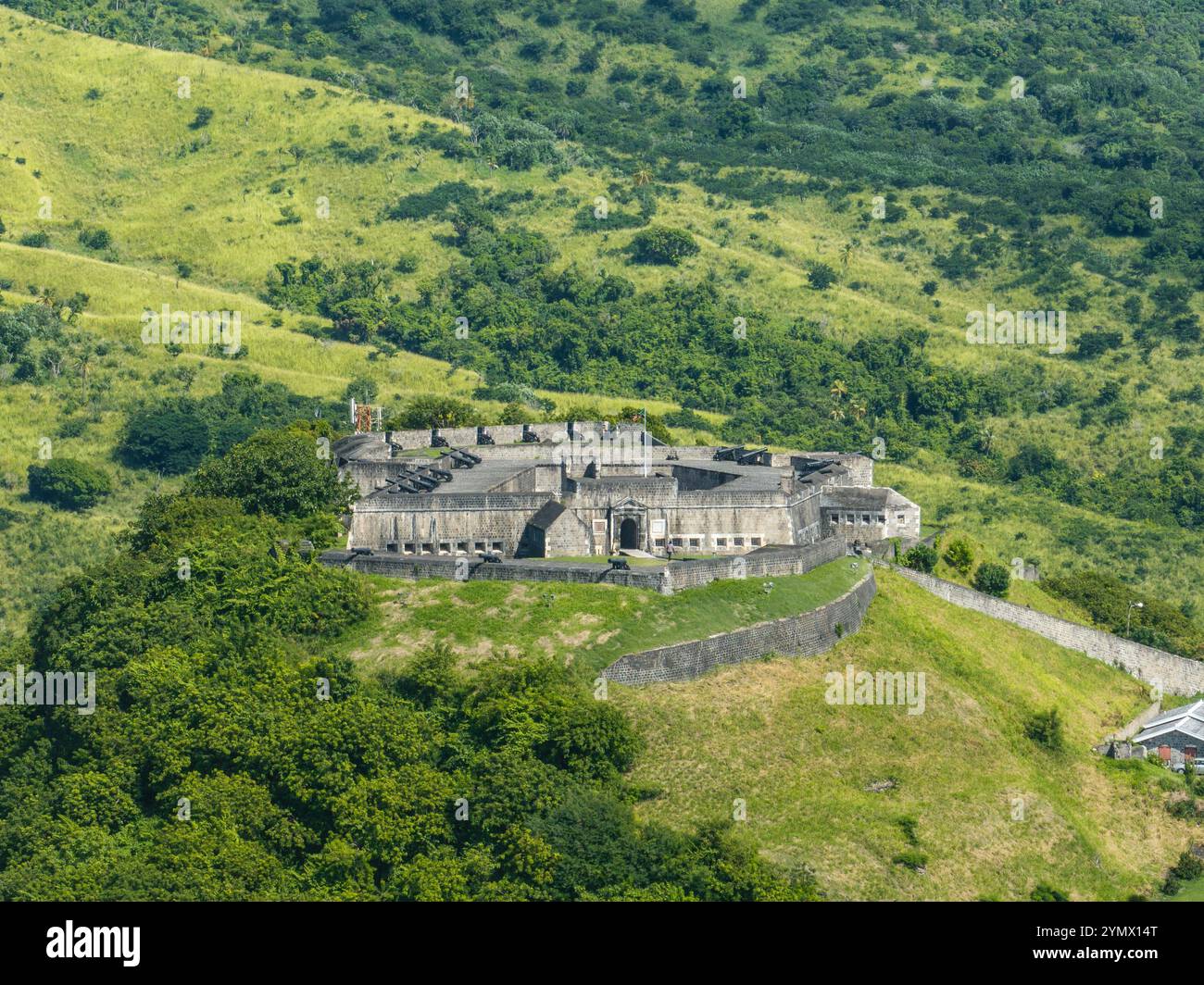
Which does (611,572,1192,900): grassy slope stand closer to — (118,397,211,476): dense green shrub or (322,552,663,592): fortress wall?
(322,552,663,592): fortress wall

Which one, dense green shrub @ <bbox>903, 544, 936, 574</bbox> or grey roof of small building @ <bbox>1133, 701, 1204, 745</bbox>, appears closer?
grey roof of small building @ <bbox>1133, 701, 1204, 745</bbox>

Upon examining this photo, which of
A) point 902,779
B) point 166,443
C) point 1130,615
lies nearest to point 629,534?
point 902,779

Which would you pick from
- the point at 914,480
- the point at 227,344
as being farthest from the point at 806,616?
the point at 227,344

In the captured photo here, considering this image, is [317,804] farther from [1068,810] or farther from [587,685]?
[1068,810]

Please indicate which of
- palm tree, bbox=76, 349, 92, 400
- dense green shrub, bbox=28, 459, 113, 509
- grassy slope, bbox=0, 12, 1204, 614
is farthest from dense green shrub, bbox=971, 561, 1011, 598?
palm tree, bbox=76, 349, 92, 400

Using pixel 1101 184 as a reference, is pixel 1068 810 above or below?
below

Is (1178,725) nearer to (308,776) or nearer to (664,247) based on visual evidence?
(308,776)

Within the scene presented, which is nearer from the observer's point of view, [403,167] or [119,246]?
[119,246]

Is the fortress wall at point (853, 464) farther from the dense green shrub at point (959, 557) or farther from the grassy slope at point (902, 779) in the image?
the grassy slope at point (902, 779)
